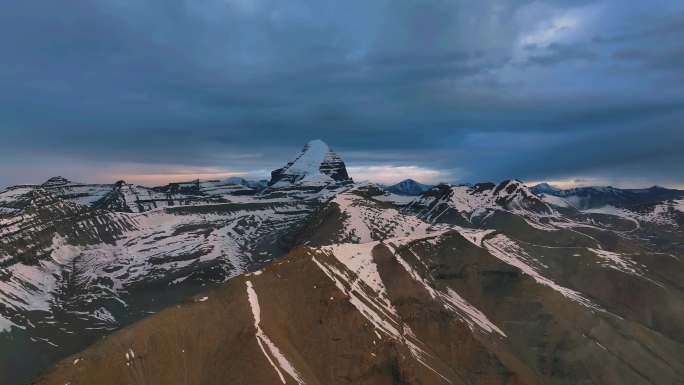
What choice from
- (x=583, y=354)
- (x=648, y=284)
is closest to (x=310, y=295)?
(x=583, y=354)

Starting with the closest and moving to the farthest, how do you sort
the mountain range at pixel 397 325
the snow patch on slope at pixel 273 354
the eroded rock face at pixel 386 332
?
the eroded rock face at pixel 386 332
the snow patch on slope at pixel 273 354
the mountain range at pixel 397 325

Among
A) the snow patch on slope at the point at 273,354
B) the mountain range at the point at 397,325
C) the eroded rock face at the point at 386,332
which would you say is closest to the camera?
the eroded rock face at the point at 386,332

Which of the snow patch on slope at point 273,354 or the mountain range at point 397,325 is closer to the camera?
the snow patch on slope at point 273,354

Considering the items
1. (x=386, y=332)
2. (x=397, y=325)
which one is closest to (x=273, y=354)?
(x=386, y=332)

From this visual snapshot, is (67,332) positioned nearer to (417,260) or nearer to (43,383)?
(43,383)

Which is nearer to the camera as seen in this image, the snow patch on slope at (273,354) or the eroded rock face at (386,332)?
the eroded rock face at (386,332)

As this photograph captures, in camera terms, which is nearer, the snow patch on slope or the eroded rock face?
the eroded rock face

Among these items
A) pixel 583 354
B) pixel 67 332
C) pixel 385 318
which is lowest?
pixel 67 332

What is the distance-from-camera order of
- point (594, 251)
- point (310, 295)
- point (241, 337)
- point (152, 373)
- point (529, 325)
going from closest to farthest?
1. point (152, 373)
2. point (241, 337)
3. point (310, 295)
4. point (529, 325)
5. point (594, 251)

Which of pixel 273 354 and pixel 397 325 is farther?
pixel 397 325

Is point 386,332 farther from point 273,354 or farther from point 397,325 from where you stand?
point 273,354

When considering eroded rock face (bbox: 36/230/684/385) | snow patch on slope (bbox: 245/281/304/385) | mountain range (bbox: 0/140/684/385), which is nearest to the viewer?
eroded rock face (bbox: 36/230/684/385)
